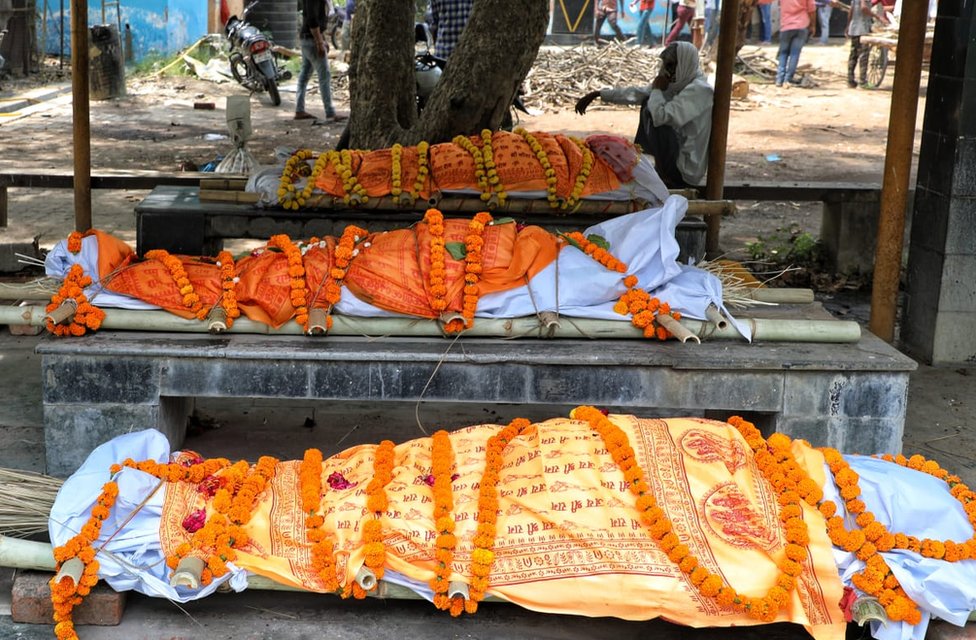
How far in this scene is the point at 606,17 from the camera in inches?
806

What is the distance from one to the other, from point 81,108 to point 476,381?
3664 mm

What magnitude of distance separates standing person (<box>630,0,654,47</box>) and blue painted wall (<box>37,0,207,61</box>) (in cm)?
751

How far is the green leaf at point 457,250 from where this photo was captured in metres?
4.50

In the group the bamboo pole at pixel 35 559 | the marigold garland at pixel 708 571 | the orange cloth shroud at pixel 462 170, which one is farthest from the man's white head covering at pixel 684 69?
the bamboo pole at pixel 35 559

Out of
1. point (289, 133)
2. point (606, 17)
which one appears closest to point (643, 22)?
point (606, 17)

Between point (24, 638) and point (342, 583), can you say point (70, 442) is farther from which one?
point (342, 583)

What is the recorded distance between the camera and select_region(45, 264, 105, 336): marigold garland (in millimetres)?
4368

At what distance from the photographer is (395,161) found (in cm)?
613

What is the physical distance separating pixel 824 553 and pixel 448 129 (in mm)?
4428

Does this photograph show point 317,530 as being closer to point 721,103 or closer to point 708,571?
point 708,571

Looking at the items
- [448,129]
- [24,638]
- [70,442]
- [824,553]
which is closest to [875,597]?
[824,553]

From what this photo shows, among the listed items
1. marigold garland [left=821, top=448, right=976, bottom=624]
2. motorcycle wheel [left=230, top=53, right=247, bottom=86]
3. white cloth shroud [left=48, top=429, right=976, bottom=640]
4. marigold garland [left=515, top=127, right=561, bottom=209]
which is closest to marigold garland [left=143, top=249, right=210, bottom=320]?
white cloth shroud [left=48, top=429, right=976, bottom=640]

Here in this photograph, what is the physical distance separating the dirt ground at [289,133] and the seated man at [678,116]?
94 cm

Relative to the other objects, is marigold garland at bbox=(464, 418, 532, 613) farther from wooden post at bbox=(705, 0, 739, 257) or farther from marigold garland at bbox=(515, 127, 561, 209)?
wooden post at bbox=(705, 0, 739, 257)
